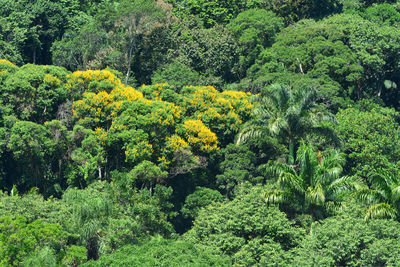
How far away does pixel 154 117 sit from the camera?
35.1 m

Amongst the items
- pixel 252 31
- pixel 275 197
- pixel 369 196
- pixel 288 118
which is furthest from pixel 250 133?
pixel 252 31

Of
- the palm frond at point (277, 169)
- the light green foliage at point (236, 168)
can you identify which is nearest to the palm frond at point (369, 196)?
the palm frond at point (277, 169)

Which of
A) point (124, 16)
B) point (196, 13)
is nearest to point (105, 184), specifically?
point (124, 16)

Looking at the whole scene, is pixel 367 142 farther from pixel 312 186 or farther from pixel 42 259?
pixel 42 259

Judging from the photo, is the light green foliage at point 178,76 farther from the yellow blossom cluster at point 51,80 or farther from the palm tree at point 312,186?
the palm tree at point 312,186

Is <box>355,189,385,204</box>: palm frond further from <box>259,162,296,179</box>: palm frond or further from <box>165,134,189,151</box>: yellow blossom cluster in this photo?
<box>165,134,189,151</box>: yellow blossom cluster

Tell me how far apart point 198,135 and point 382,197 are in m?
12.8

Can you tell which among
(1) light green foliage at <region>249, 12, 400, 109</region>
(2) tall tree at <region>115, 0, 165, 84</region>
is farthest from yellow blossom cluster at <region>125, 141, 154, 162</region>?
(2) tall tree at <region>115, 0, 165, 84</region>

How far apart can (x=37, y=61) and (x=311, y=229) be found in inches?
1250

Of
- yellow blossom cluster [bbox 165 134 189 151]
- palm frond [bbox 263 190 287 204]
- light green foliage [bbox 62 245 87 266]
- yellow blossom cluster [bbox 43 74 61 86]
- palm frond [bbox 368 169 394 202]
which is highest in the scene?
palm frond [bbox 368 169 394 202]

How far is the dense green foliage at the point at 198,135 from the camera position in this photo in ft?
86.1

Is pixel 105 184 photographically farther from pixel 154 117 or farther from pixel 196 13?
pixel 196 13

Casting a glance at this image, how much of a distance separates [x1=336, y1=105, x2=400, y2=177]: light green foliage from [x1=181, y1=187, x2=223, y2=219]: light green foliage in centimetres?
755

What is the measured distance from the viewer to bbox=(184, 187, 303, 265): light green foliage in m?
A: 26.1
